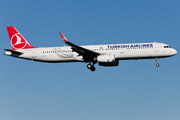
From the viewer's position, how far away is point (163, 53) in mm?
48594

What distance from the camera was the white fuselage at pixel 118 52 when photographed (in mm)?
48500

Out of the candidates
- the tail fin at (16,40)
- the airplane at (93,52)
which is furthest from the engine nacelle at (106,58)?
the tail fin at (16,40)

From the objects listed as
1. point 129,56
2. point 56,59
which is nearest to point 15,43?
point 56,59

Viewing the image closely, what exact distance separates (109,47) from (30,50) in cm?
1422

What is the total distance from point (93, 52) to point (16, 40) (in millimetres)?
15775

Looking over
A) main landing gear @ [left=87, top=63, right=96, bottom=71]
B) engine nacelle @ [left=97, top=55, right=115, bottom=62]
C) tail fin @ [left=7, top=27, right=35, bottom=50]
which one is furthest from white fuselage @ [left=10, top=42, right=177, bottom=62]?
tail fin @ [left=7, top=27, right=35, bottom=50]

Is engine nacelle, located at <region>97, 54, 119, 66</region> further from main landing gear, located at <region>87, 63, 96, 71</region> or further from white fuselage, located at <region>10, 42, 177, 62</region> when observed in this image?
main landing gear, located at <region>87, 63, 96, 71</region>

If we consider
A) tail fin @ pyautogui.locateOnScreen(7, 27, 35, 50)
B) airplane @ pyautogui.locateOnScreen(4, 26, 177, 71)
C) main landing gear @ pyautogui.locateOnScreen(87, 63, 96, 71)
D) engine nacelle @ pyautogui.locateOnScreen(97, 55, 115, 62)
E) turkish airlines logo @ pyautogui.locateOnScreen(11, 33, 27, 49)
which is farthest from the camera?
turkish airlines logo @ pyautogui.locateOnScreen(11, 33, 27, 49)

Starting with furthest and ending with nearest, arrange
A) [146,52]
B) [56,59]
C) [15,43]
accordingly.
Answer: [15,43], [56,59], [146,52]

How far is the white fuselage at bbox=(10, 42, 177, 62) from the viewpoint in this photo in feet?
159

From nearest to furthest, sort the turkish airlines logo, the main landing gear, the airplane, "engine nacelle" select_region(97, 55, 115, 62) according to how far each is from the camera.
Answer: "engine nacelle" select_region(97, 55, 115, 62) → the airplane → the main landing gear → the turkish airlines logo

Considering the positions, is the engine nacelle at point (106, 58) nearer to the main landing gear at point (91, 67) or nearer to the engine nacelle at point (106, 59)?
the engine nacelle at point (106, 59)

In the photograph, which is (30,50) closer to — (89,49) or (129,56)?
(89,49)

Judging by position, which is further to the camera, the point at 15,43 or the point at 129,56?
the point at 15,43
